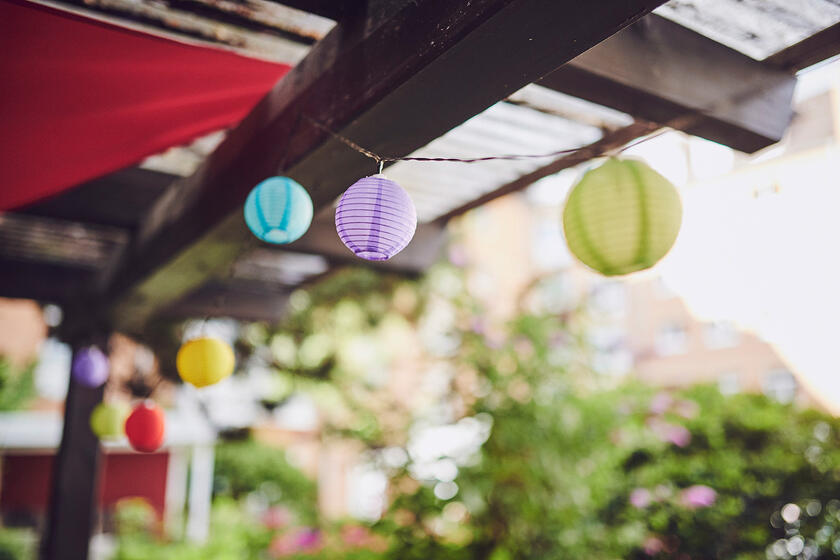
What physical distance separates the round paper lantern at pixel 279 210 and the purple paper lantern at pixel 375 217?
0.20m

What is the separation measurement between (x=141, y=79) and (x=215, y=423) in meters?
5.02

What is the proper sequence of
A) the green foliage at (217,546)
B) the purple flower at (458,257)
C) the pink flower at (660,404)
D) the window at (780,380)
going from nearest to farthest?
the pink flower at (660,404) < the purple flower at (458,257) < the green foliage at (217,546) < the window at (780,380)

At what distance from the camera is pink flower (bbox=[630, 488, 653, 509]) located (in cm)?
390

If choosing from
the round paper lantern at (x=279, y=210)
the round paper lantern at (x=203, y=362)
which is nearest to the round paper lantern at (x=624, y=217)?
the round paper lantern at (x=279, y=210)

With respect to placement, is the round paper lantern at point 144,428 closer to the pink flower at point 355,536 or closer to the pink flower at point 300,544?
the pink flower at point 355,536

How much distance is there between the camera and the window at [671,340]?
63.6 feet

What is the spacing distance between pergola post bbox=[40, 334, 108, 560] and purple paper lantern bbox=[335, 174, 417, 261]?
3.67m

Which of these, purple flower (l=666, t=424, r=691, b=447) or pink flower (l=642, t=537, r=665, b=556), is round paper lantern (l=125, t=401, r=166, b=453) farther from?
Answer: purple flower (l=666, t=424, r=691, b=447)

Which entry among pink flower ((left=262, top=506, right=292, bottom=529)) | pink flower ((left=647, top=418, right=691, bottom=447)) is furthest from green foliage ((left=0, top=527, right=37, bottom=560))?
pink flower ((left=647, top=418, right=691, bottom=447))

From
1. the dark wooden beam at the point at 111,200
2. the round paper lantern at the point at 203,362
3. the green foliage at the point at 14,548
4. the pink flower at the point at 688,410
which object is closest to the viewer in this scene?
the round paper lantern at the point at 203,362

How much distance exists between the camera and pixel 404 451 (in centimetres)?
426

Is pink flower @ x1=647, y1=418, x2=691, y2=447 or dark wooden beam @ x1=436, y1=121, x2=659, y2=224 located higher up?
dark wooden beam @ x1=436, y1=121, x2=659, y2=224

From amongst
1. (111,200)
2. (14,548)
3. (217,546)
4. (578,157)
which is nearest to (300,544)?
(217,546)

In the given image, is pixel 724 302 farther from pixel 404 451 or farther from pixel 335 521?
pixel 335 521
